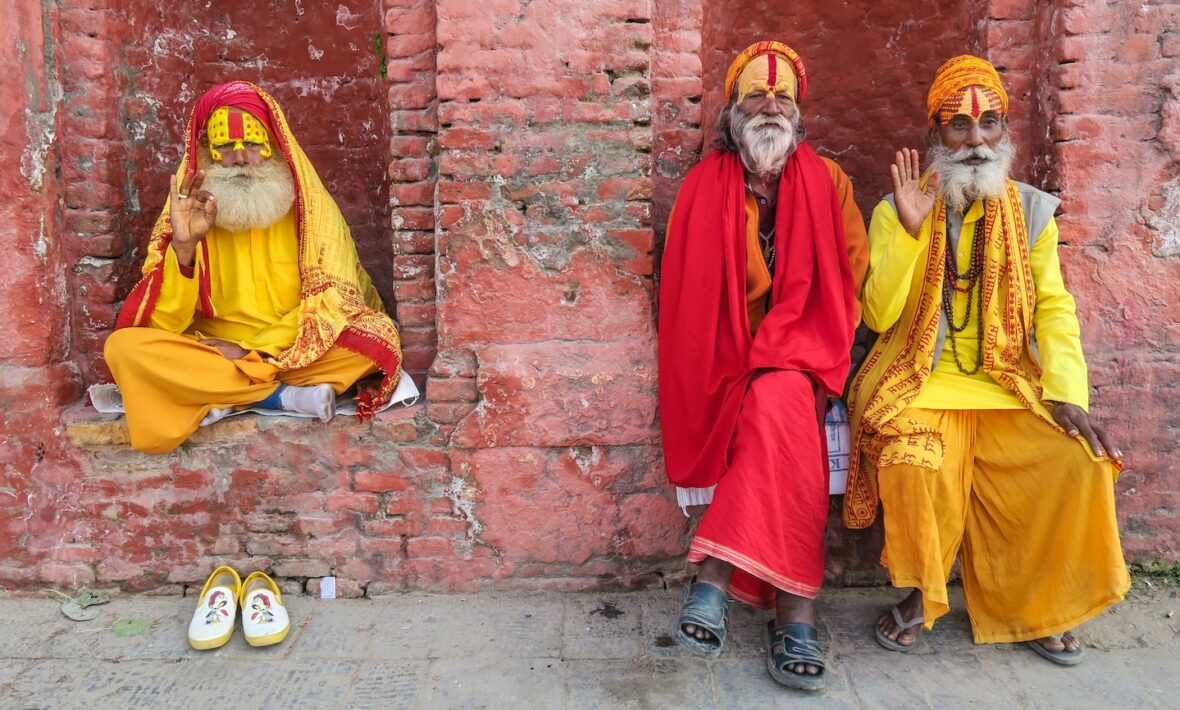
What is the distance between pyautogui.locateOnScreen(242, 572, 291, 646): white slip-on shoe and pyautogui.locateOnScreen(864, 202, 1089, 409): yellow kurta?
89.0 inches

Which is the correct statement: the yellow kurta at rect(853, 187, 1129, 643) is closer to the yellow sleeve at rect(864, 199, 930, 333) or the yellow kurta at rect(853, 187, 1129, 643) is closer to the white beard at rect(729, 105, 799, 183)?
the yellow sleeve at rect(864, 199, 930, 333)

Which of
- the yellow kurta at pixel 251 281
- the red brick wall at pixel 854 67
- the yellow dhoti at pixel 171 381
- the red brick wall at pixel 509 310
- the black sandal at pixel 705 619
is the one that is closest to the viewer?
the black sandal at pixel 705 619

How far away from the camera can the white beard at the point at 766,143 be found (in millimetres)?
3055

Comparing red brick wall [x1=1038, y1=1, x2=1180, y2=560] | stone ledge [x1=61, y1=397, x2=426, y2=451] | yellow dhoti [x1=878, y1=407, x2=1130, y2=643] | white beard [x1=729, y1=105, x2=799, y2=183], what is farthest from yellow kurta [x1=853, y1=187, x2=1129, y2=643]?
stone ledge [x1=61, y1=397, x2=426, y2=451]

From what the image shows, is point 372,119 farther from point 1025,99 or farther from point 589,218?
point 1025,99

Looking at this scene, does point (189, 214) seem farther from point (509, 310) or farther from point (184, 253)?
point (509, 310)

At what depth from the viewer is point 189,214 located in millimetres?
3229

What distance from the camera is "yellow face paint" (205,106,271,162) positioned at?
3244 mm

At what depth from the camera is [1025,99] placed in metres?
3.35

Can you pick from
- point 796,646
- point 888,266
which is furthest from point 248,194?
point 796,646

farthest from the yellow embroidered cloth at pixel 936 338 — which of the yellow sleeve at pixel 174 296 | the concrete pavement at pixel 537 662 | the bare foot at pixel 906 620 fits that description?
the yellow sleeve at pixel 174 296

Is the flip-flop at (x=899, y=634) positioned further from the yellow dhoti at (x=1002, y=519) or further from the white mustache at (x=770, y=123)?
the white mustache at (x=770, y=123)

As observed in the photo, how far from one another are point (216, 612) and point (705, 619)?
1.66m

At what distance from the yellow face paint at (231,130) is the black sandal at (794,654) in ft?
8.69
